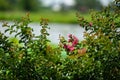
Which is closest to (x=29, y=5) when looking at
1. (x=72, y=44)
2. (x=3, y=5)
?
(x=3, y=5)

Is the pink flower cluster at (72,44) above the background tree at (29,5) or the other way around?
the other way around

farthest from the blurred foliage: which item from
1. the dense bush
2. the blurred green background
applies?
the dense bush

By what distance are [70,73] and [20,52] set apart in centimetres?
54

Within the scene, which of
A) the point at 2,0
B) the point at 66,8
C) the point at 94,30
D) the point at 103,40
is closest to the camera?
the point at 103,40

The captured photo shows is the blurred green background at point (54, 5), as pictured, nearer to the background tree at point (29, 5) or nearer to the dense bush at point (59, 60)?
the background tree at point (29, 5)

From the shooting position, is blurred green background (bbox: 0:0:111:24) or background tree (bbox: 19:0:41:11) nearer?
blurred green background (bbox: 0:0:111:24)

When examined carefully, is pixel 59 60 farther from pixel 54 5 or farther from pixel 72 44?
pixel 54 5

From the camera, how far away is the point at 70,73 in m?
4.67

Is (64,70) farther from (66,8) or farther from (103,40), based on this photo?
(66,8)

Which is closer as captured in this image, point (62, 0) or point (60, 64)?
point (60, 64)

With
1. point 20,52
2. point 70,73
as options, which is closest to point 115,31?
point 70,73

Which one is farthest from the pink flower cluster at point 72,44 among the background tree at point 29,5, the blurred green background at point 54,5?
the background tree at point 29,5

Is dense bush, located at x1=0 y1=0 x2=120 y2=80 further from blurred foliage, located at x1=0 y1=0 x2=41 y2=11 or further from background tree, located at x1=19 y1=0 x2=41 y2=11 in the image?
background tree, located at x1=19 y1=0 x2=41 y2=11

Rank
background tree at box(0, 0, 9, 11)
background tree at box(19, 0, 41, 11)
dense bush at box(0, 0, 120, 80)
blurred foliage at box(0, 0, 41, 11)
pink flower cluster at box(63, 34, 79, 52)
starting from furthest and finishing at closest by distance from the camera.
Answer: background tree at box(19, 0, 41, 11) < blurred foliage at box(0, 0, 41, 11) < background tree at box(0, 0, 9, 11) < pink flower cluster at box(63, 34, 79, 52) < dense bush at box(0, 0, 120, 80)
